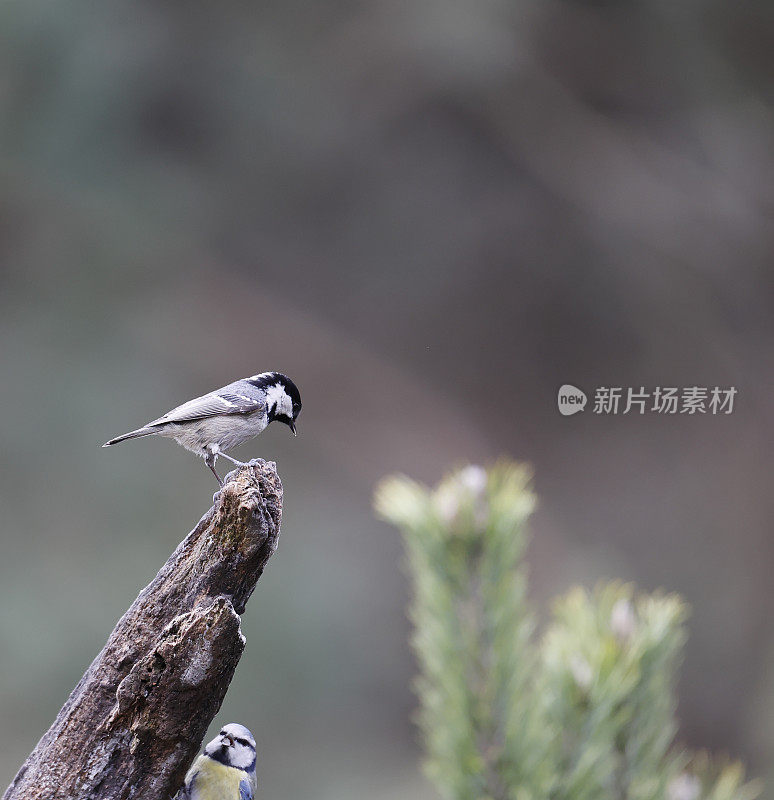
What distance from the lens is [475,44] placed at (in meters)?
2.48

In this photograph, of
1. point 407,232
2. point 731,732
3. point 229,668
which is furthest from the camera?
point 407,232

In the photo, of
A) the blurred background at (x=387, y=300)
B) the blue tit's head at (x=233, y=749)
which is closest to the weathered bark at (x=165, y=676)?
the blue tit's head at (x=233, y=749)

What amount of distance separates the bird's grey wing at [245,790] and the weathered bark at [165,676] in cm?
20

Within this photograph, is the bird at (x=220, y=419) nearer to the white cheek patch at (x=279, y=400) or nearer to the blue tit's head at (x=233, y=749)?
the white cheek patch at (x=279, y=400)

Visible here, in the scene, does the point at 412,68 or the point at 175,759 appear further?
the point at 412,68

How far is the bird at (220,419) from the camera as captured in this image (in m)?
0.82

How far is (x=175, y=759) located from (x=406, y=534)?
0.21 m

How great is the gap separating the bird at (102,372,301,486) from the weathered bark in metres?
0.21

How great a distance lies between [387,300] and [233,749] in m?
2.08

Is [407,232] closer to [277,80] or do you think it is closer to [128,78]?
[277,80]

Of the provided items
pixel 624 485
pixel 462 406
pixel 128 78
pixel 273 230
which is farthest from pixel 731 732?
pixel 128 78

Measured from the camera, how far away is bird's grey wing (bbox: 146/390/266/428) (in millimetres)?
812

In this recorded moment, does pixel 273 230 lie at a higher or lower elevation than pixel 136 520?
higher

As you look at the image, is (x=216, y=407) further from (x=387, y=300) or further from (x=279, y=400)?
(x=387, y=300)
